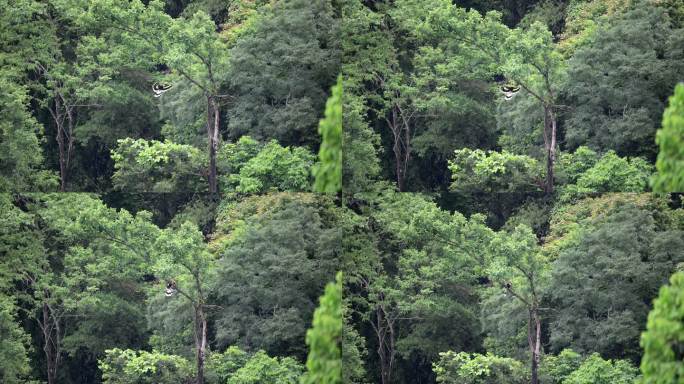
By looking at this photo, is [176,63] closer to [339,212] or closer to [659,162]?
[339,212]

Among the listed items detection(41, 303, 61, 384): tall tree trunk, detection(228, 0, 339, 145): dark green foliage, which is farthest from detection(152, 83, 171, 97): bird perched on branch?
detection(41, 303, 61, 384): tall tree trunk

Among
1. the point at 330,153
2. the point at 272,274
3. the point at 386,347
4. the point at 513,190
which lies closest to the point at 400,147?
the point at 330,153

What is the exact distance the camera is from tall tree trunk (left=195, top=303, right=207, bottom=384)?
9.75 meters

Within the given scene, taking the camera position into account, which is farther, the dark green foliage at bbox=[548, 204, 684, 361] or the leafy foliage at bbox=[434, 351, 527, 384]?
the leafy foliage at bbox=[434, 351, 527, 384]

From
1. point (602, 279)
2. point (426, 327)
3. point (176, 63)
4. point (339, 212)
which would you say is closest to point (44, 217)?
point (176, 63)

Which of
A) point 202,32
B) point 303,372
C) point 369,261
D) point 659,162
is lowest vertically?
point 303,372

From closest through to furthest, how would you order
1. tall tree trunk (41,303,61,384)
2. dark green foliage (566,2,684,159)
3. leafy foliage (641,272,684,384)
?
leafy foliage (641,272,684,384), dark green foliage (566,2,684,159), tall tree trunk (41,303,61,384)

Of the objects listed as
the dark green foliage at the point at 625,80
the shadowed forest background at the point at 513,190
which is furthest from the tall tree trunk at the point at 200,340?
the dark green foliage at the point at 625,80

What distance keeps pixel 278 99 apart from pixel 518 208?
202 cm

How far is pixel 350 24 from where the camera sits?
34.0 ft

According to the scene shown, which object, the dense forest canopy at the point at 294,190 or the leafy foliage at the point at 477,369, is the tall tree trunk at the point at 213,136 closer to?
the dense forest canopy at the point at 294,190

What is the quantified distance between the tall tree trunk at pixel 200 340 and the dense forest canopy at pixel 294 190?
11mm

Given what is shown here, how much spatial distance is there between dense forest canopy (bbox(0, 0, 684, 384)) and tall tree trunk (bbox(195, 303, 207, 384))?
1 centimetres

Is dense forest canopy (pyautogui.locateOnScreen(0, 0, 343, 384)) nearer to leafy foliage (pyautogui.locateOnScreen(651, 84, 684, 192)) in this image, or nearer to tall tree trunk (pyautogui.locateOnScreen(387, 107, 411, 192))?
tall tree trunk (pyautogui.locateOnScreen(387, 107, 411, 192))
